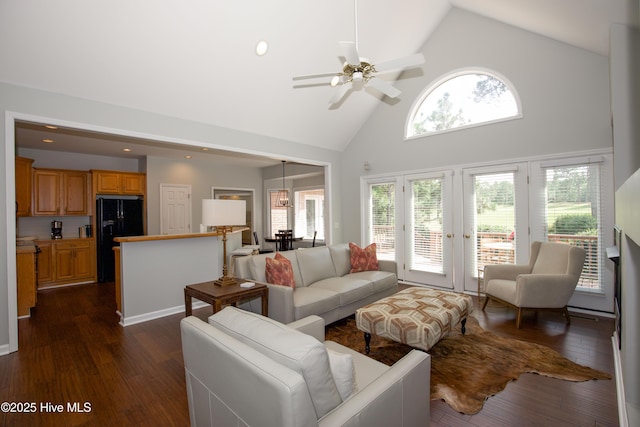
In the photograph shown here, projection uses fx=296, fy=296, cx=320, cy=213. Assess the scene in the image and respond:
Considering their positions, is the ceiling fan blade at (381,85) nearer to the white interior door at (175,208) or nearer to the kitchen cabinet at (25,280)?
the kitchen cabinet at (25,280)

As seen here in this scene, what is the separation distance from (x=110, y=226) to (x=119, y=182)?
996mm

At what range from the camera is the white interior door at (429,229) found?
16.4 feet

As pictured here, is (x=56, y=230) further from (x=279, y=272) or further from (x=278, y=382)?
(x=278, y=382)

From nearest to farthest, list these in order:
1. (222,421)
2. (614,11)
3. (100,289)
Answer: (222,421), (614,11), (100,289)

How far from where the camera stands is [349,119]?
5809 mm

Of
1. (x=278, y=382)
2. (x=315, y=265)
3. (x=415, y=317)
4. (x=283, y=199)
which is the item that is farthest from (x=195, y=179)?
(x=278, y=382)

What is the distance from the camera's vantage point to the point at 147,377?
8.23 ft

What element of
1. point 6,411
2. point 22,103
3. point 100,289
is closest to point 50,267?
point 100,289

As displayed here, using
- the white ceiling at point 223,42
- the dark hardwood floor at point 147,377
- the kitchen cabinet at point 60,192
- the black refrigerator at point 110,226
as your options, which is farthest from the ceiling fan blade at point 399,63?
the kitchen cabinet at point 60,192

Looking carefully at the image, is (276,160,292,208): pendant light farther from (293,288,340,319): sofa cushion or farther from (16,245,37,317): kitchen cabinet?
(16,245,37,317): kitchen cabinet

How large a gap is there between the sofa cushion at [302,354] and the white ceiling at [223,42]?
3.14 m

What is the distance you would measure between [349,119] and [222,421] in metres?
5.37

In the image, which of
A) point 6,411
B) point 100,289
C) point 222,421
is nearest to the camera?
A: point 222,421

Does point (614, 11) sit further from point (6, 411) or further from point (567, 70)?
point (6, 411)
